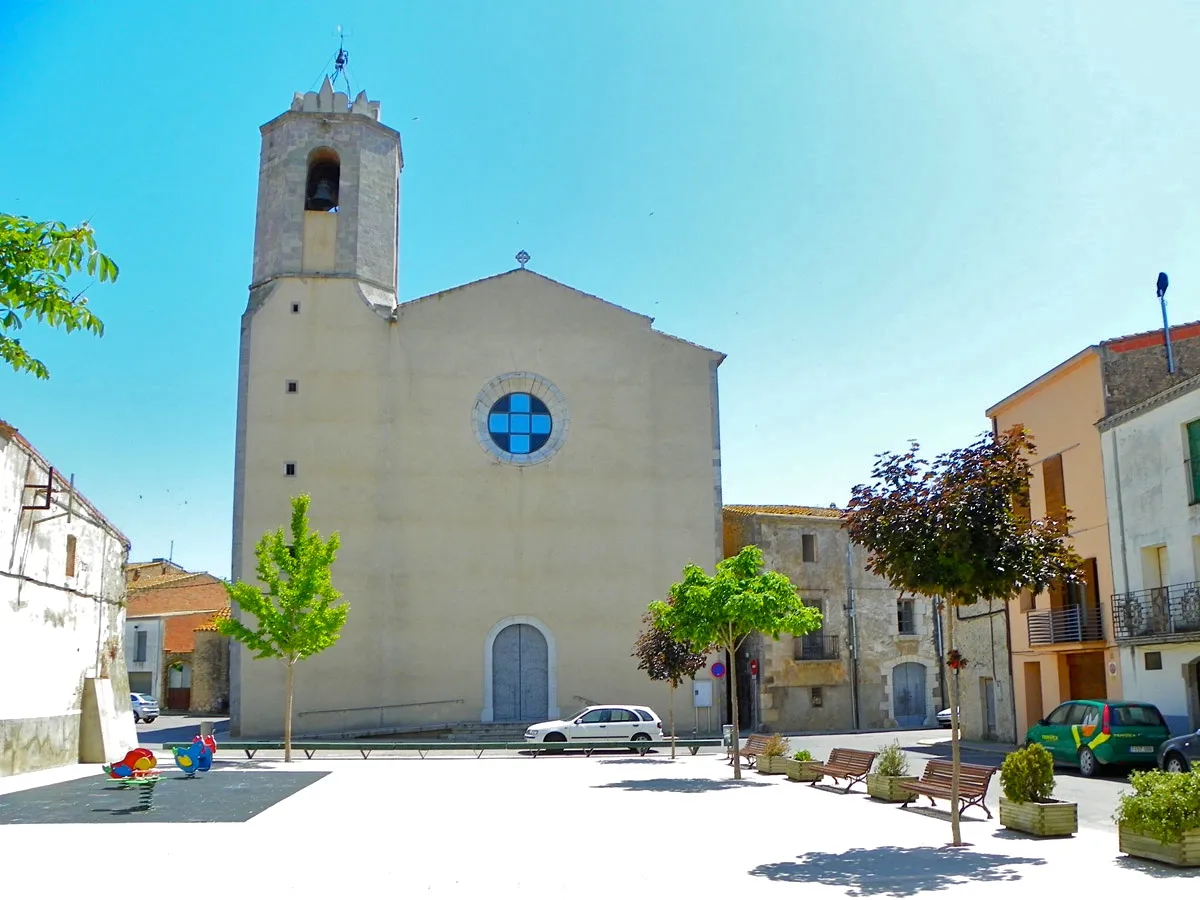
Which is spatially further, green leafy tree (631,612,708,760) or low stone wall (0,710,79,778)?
green leafy tree (631,612,708,760)

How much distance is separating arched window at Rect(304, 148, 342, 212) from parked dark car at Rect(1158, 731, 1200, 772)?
2846cm

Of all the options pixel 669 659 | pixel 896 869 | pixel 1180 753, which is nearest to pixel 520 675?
pixel 669 659

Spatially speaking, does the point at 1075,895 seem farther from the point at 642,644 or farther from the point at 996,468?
the point at 642,644

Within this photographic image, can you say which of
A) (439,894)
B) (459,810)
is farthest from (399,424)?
(439,894)

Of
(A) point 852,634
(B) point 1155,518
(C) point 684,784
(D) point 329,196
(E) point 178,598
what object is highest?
(D) point 329,196

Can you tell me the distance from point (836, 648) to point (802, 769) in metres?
18.7

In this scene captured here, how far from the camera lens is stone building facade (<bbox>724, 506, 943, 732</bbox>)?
36.3m

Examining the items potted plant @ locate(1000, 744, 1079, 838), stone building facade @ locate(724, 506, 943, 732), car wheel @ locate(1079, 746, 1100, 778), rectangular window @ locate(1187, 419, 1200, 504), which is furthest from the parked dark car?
stone building facade @ locate(724, 506, 943, 732)

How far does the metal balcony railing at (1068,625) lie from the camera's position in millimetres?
24719

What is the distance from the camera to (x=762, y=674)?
3591cm

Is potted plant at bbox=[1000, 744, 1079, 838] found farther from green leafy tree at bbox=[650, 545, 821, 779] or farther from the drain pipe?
the drain pipe

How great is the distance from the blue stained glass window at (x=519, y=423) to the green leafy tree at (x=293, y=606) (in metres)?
10.5

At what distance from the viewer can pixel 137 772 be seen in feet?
58.3

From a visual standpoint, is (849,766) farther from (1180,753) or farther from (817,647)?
(817,647)
